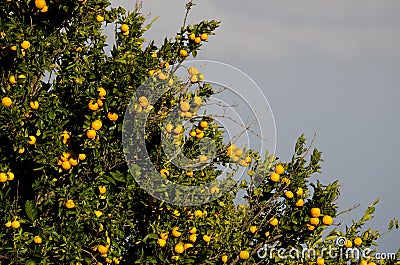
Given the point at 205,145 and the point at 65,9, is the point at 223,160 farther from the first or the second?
the point at 65,9

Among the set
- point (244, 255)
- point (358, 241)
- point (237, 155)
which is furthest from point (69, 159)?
point (358, 241)

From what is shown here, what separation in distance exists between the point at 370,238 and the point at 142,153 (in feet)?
8.11

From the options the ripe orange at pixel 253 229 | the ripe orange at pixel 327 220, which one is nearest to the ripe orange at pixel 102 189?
the ripe orange at pixel 253 229

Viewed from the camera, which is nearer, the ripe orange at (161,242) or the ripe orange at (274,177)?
the ripe orange at (161,242)

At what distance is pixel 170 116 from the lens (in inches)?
227

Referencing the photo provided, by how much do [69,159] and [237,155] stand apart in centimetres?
172

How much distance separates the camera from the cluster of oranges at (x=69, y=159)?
5184mm

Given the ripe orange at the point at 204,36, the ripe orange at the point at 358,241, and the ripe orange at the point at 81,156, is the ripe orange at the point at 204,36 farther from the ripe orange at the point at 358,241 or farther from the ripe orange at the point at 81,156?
the ripe orange at the point at 358,241

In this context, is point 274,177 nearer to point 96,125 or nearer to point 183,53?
point 183,53

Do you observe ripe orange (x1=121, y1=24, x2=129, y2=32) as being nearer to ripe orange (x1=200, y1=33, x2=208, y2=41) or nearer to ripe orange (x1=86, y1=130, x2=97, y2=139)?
ripe orange (x1=200, y1=33, x2=208, y2=41)

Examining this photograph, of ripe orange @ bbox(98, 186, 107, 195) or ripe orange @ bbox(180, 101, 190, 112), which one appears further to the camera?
ripe orange @ bbox(180, 101, 190, 112)

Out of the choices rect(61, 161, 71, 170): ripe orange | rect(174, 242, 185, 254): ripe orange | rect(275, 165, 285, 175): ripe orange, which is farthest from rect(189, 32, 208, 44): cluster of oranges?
rect(174, 242, 185, 254): ripe orange

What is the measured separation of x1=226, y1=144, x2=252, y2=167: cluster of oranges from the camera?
6.07 meters

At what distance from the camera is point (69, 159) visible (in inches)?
206
